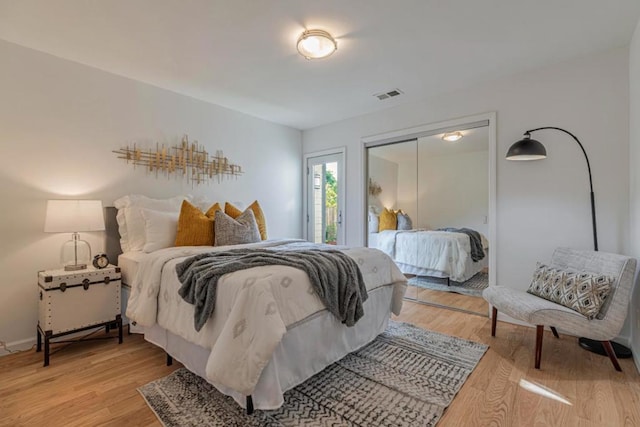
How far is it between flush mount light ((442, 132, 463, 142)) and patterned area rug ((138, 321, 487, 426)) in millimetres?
2257

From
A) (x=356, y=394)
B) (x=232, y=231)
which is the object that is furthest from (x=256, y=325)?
(x=232, y=231)

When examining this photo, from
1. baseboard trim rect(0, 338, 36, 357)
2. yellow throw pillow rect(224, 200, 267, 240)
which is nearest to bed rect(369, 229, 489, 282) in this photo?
yellow throw pillow rect(224, 200, 267, 240)

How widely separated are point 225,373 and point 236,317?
273 millimetres

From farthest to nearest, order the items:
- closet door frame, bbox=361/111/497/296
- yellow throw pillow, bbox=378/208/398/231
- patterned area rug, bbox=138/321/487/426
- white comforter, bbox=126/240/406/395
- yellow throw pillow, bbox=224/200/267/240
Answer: yellow throw pillow, bbox=378/208/398/231
yellow throw pillow, bbox=224/200/267/240
closet door frame, bbox=361/111/497/296
patterned area rug, bbox=138/321/487/426
white comforter, bbox=126/240/406/395

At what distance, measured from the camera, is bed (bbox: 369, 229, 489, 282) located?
3.55 m

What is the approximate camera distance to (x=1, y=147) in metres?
2.40

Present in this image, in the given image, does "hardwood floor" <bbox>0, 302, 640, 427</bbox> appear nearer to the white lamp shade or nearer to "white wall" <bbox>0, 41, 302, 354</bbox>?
"white wall" <bbox>0, 41, 302, 354</bbox>

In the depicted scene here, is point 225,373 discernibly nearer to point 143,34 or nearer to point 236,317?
point 236,317

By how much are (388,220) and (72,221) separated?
11.0 ft

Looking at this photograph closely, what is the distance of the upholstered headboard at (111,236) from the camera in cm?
294

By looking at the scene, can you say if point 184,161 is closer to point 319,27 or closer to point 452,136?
point 319,27

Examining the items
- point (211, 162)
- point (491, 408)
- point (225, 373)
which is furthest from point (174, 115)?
point (491, 408)

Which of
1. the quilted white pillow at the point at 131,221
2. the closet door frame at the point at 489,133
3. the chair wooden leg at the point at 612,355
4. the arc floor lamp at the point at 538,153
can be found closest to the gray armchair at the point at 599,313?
the chair wooden leg at the point at 612,355

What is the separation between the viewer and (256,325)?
5.05 ft
